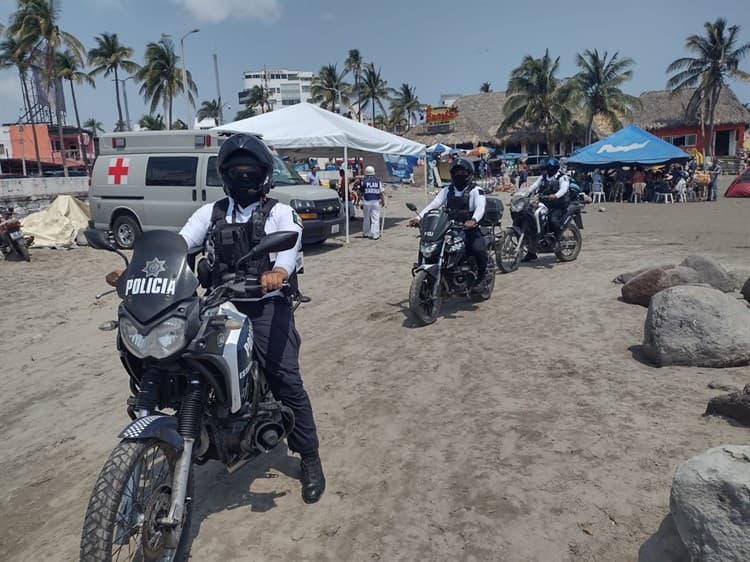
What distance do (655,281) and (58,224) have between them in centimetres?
1292

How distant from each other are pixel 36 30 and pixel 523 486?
1744 inches

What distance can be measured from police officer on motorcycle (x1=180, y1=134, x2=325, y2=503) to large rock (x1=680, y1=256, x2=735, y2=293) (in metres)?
5.56

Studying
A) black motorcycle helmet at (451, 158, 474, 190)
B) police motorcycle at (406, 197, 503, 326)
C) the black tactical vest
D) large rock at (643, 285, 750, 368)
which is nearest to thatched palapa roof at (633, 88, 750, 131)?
black motorcycle helmet at (451, 158, 474, 190)

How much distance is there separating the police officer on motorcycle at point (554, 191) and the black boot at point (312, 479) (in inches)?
288

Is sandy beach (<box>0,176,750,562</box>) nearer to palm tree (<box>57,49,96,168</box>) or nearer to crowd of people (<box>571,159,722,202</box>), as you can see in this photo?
crowd of people (<box>571,159,722,202</box>)

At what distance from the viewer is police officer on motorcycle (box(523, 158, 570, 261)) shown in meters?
9.39

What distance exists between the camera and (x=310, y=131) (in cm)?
1301

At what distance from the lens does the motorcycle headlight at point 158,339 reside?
7.38 feet

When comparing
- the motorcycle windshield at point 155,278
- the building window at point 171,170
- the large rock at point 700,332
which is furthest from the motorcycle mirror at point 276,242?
the building window at point 171,170

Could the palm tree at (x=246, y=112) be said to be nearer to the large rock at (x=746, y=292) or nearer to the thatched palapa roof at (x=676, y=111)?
the thatched palapa roof at (x=676, y=111)

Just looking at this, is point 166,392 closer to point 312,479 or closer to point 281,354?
point 281,354

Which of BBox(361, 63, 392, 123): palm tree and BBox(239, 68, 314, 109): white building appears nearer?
BBox(361, 63, 392, 123): palm tree

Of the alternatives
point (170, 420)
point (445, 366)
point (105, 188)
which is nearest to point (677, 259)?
point (445, 366)

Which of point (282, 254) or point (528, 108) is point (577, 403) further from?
point (528, 108)
